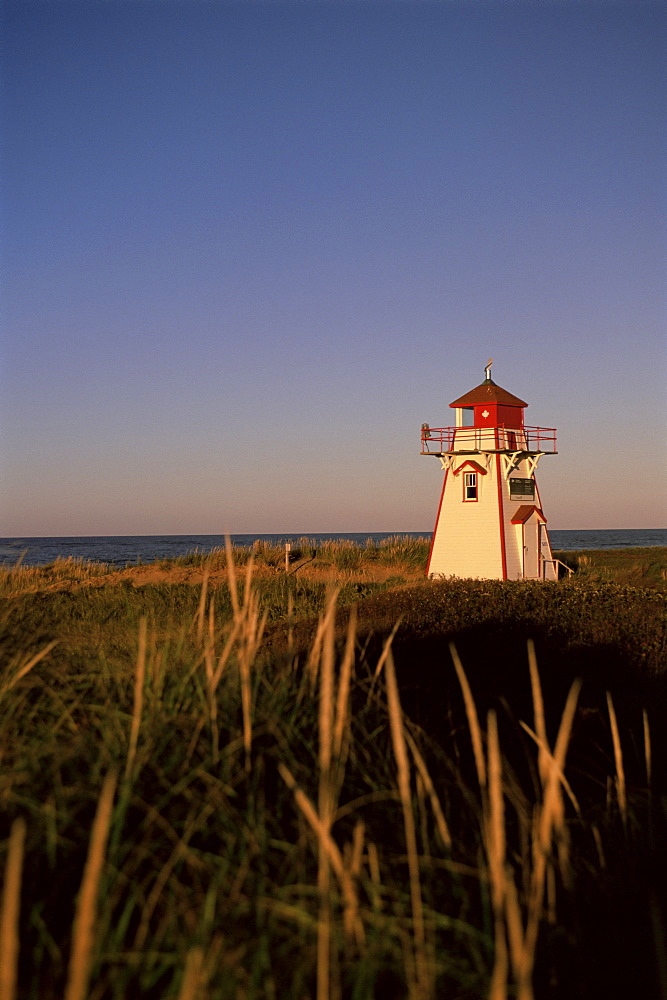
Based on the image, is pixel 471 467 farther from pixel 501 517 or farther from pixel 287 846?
pixel 287 846

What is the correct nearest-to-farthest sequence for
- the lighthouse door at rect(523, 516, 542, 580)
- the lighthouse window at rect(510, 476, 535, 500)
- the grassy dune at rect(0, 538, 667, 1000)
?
1. the grassy dune at rect(0, 538, 667, 1000)
2. the lighthouse door at rect(523, 516, 542, 580)
3. the lighthouse window at rect(510, 476, 535, 500)

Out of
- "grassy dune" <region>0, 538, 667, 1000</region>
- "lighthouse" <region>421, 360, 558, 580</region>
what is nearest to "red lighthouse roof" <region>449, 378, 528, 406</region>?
"lighthouse" <region>421, 360, 558, 580</region>

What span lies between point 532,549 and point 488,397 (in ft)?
19.4

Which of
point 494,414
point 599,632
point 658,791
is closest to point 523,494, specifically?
point 494,414

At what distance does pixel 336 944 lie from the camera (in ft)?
8.79

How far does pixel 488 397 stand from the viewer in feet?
98.1

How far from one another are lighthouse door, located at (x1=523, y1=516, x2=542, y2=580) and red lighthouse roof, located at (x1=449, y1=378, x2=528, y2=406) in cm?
451

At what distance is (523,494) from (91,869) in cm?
2890

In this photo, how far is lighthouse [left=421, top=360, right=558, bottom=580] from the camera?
28750mm

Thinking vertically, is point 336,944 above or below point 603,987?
above

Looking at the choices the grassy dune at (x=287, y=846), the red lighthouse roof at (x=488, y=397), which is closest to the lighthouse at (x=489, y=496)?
the red lighthouse roof at (x=488, y=397)

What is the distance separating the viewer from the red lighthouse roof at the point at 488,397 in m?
29.9

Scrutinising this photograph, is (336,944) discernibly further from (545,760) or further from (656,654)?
(656,654)

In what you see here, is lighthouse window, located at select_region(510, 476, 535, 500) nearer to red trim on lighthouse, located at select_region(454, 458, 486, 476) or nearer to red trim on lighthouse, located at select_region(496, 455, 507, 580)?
red trim on lighthouse, located at select_region(496, 455, 507, 580)
